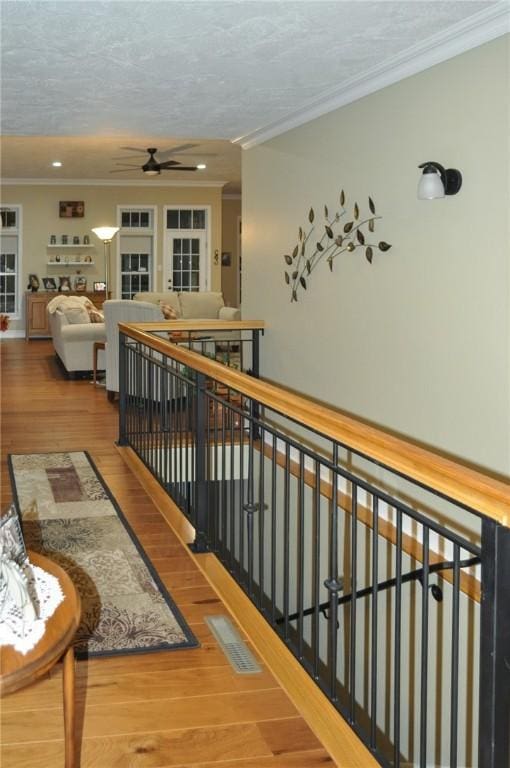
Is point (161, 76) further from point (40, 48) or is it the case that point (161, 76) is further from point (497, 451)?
point (497, 451)

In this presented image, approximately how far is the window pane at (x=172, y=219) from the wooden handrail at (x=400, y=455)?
476 inches

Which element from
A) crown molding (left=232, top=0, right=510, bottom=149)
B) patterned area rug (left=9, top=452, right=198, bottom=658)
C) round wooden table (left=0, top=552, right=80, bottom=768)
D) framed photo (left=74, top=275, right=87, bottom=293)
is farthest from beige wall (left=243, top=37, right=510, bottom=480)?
framed photo (left=74, top=275, right=87, bottom=293)

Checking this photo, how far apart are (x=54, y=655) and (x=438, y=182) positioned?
3306 mm

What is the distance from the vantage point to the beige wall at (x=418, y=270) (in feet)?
13.4

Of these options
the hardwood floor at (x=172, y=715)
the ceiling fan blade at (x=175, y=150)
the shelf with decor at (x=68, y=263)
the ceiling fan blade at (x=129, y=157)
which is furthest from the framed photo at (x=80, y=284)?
the hardwood floor at (x=172, y=715)

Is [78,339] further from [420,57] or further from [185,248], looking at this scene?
[420,57]

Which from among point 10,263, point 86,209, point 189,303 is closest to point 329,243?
point 189,303

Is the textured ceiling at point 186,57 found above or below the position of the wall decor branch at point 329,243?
above

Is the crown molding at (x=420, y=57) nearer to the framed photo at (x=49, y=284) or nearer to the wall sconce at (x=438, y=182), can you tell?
the wall sconce at (x=438, y=182)

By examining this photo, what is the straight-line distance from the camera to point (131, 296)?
15258 millimetres

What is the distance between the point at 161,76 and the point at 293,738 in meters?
3.74

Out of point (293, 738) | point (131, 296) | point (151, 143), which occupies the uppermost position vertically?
point (151, 143)

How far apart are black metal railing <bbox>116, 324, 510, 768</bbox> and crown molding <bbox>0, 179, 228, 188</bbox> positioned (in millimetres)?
8622

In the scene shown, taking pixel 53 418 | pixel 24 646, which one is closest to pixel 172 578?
pixel 24 646
